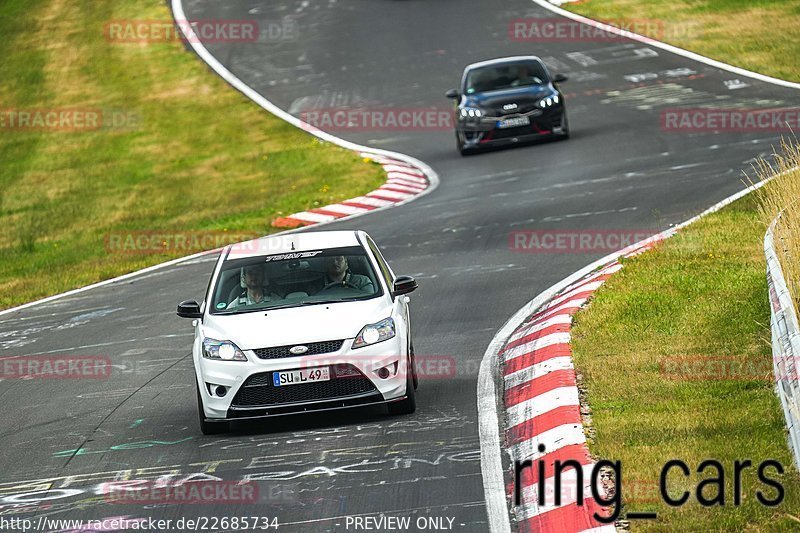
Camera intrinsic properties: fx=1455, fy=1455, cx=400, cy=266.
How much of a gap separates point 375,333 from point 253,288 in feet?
4.44

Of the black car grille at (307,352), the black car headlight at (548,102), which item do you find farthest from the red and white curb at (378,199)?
the black car grille at (307,352)

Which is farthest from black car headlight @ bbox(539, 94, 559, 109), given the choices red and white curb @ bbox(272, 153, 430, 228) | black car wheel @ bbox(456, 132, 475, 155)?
red and white curb @ bbox(272, 153, 430, 228)

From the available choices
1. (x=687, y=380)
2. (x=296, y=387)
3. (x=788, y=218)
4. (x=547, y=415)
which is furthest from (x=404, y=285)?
(x=788, y=218)

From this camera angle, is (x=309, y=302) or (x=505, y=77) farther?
(x=505, y=77)

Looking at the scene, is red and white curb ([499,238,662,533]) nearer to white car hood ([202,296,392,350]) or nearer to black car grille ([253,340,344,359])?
white car hood ([202,296,392,350])

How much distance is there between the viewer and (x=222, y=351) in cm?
1129

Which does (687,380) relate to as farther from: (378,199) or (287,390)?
(378,199)

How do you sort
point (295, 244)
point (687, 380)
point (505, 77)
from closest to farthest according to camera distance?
point (687, 380) → point (295, 244) → point (505, 77)

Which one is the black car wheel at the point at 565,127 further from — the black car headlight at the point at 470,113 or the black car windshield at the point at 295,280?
the black car windshield at the point at 295,280

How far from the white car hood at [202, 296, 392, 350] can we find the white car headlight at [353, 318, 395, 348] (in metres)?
0.04

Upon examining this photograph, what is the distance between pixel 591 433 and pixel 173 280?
11240mm

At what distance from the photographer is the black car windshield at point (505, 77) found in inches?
1143

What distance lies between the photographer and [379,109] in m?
34.5

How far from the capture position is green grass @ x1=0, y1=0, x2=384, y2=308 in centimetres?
2446
